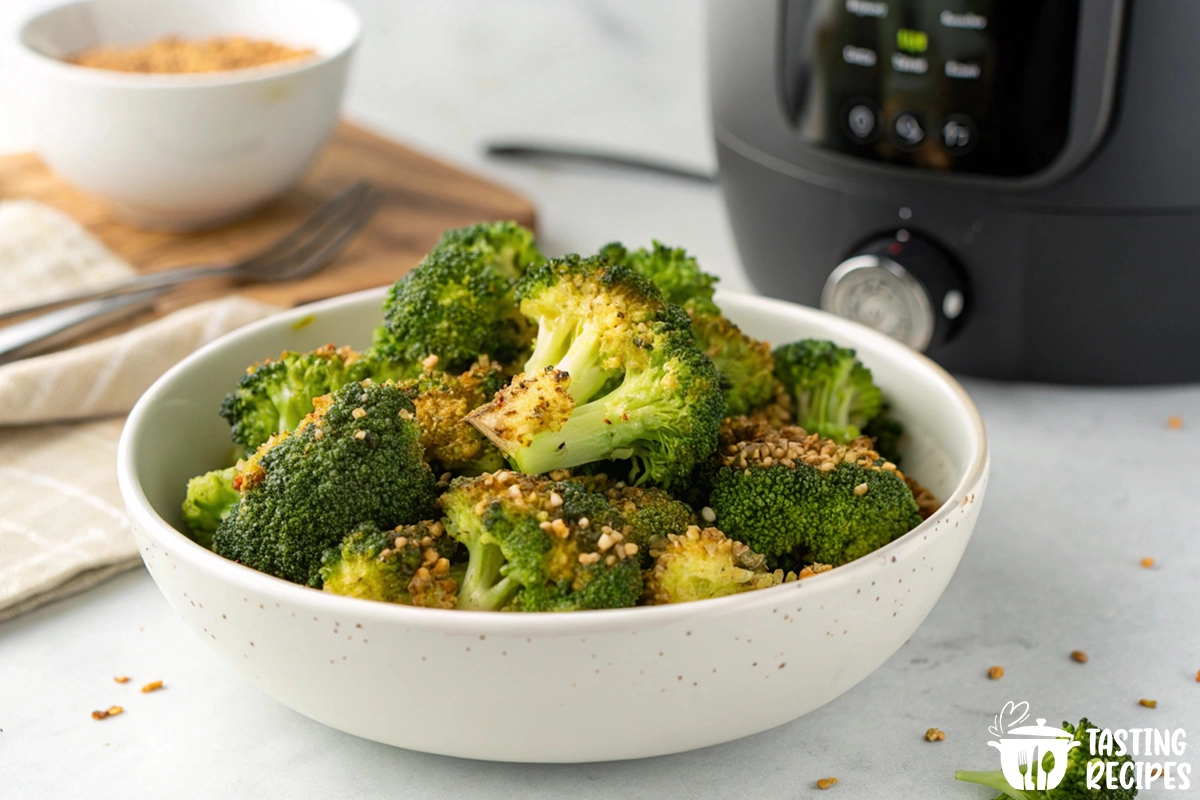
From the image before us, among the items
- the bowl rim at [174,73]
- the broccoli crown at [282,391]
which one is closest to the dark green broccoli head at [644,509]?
the broccoli crown at [282,391]

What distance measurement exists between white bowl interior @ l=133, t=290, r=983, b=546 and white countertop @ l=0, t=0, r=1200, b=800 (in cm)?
13

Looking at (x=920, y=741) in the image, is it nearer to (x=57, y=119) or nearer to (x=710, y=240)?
(x=710, y=240)

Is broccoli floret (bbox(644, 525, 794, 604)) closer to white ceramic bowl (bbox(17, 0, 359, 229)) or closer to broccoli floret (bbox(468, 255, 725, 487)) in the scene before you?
broccoli floret (bbox(468, 255, 725, 487))

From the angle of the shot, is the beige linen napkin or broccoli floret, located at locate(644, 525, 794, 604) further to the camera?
the beige linen napkin

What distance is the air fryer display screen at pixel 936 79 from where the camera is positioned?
109cm

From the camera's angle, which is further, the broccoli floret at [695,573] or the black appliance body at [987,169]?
the black appliance body at [987,169]

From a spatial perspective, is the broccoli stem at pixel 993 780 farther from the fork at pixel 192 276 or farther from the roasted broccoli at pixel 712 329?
the fork at pixel 192 276

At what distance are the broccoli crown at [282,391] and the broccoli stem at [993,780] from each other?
505mm

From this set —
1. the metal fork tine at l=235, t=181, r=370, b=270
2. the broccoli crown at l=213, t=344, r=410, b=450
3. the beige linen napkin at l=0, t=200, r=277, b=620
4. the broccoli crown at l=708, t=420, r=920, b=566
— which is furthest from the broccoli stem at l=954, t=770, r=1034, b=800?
the metal fork tine at l=235, t=181, r=370, b=270

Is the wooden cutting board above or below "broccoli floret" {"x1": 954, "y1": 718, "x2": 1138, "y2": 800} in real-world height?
above

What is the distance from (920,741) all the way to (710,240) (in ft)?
3.27

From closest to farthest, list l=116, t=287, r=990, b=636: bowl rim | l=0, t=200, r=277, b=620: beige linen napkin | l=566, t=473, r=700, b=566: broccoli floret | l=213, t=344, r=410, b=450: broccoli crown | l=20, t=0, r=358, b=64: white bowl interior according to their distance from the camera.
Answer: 1. l=116, t=287, r=990, b=636: bowl rim
2. l=566, t=473, r=700, b=566: broccoli floret
3. l=213, t=344, r=410, b=450: broccoli crown
4. l=0, t=200, r=277, b=620: beige linen napkin
5. l=20, t=0, r=358, b=64: white bowl interior

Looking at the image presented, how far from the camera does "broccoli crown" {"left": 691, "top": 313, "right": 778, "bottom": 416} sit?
3.08ft

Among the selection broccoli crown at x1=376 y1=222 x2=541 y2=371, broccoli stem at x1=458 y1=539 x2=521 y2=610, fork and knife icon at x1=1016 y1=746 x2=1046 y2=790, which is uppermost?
broccoli crown at x1=376 y1=222 x2=541 y2=371
